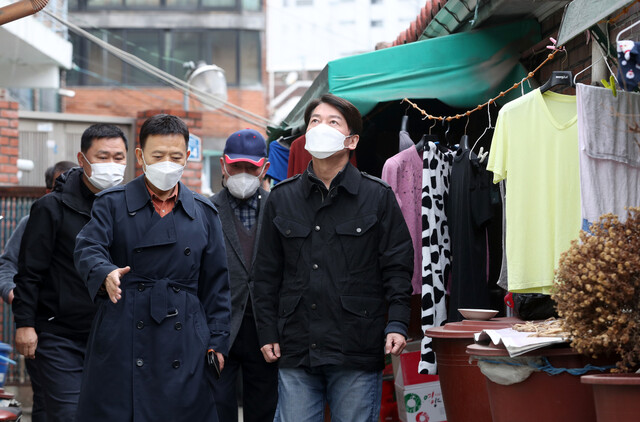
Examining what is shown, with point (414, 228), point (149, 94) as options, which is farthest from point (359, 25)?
point (414, 228)

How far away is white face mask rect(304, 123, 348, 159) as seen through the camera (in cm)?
502

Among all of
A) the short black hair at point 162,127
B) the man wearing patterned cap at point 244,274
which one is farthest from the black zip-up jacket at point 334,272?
the man wearing patterned cap at point 244,274

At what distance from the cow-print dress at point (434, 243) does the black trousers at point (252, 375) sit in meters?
0.96

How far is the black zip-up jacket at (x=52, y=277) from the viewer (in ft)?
18.6

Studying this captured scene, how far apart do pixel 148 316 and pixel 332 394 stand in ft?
3.43

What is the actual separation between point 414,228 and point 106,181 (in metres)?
2.13

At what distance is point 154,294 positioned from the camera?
457 cm

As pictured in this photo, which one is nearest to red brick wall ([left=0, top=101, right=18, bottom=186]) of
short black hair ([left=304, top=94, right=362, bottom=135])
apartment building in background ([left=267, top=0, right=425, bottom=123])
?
short black hair ([left=304, top=94, right=362, bottom=135])

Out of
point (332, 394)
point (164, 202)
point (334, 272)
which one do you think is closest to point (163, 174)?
point (164, 202)

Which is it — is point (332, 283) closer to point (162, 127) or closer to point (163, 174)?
point (163, 174)

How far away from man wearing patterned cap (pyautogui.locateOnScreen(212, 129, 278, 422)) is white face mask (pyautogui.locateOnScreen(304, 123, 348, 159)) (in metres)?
1.16

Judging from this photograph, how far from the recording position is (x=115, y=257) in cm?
470

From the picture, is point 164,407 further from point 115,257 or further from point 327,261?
point 327,261

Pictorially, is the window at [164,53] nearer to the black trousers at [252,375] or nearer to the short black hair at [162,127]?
the black trousers at [252,375]
